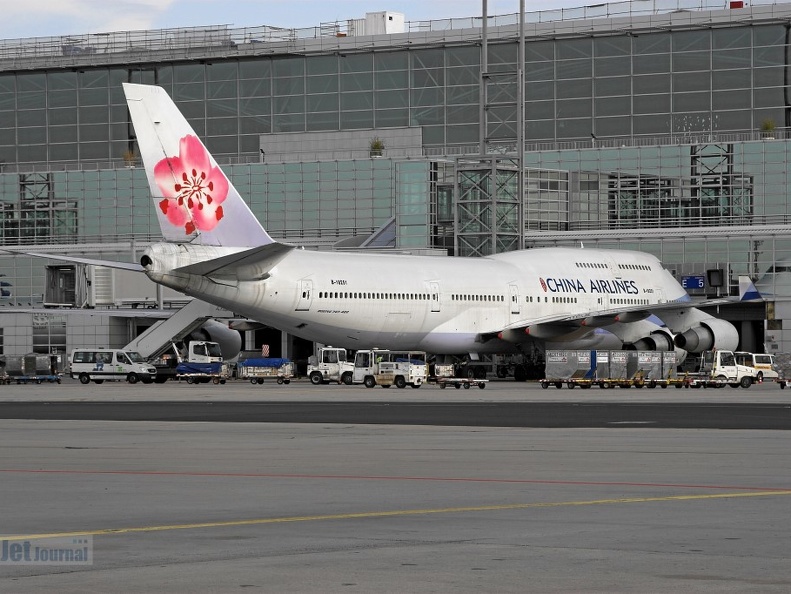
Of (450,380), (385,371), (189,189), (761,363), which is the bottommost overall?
(450,380)

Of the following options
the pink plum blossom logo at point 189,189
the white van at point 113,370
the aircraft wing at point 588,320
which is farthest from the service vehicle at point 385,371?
the white van at point 113,370

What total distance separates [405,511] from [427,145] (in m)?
98.5

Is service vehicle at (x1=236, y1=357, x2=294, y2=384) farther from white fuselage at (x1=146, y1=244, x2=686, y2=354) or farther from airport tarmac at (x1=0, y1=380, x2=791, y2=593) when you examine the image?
airport tarmac at (x1=0, y1=380, x2=791, y2=593)

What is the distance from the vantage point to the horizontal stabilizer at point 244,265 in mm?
54375

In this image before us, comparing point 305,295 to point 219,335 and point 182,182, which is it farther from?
point 219,335

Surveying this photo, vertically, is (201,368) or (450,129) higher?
(450,129)

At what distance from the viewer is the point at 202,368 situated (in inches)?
2768

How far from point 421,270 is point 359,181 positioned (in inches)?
1424

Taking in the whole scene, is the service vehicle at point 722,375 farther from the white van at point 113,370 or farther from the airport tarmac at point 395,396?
the white van at point 113,370

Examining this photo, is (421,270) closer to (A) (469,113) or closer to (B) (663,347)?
(B) (663,347)

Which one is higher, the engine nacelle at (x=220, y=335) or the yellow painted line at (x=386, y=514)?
the engine nacelle at (x=220, y=335)

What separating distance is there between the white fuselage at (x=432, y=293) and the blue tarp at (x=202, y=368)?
8524 mm

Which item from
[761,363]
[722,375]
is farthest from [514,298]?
[722,375]

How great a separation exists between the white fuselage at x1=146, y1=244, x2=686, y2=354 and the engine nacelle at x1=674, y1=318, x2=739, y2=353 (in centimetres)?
306
